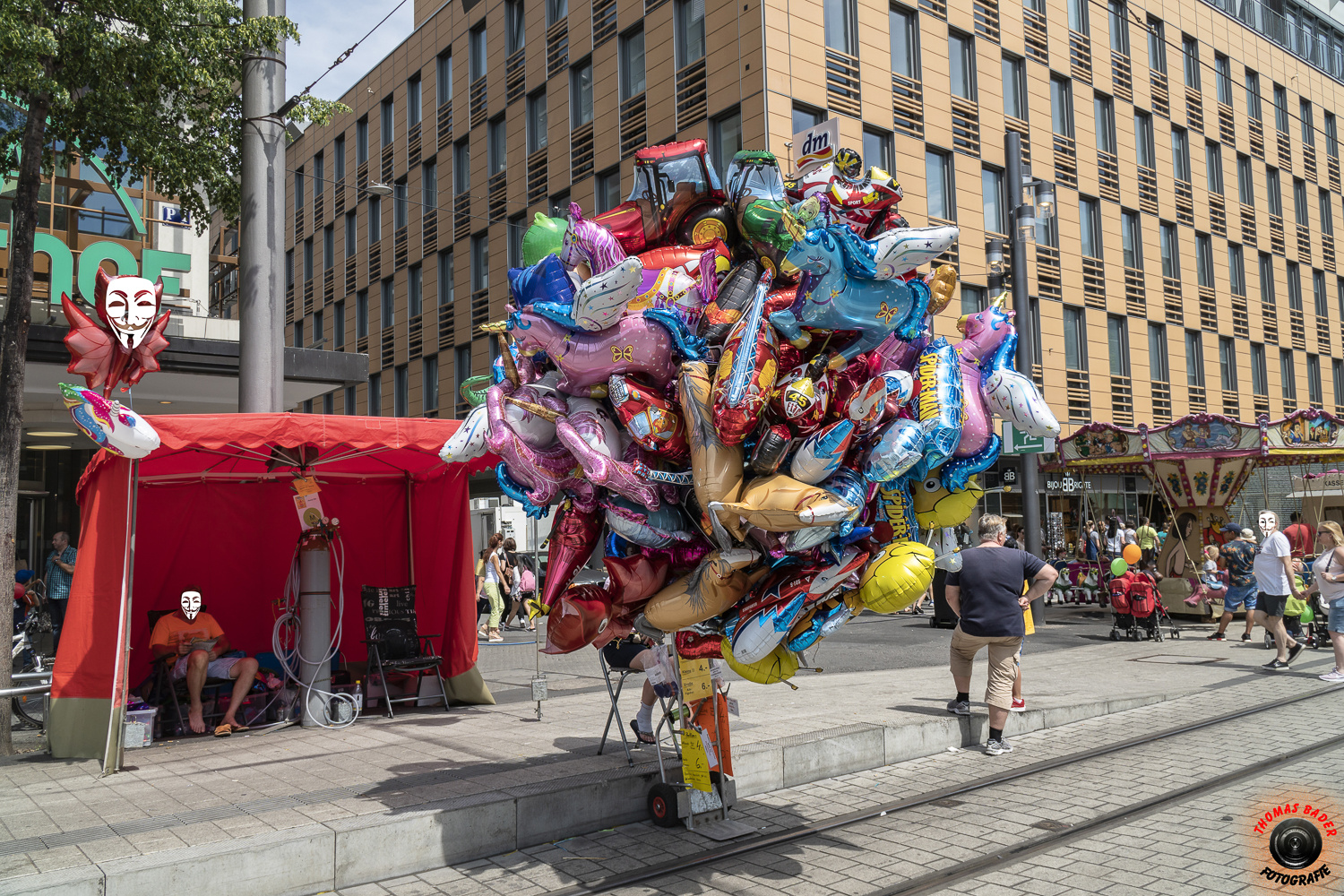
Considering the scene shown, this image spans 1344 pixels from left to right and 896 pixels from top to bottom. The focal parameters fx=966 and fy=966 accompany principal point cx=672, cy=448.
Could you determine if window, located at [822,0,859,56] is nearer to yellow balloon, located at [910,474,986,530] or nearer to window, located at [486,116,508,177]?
window, located at [486,116,508,177]

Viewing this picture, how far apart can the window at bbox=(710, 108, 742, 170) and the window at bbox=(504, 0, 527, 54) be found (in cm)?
1001

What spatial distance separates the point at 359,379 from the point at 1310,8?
43.6m

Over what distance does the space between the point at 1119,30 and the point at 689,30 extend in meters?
16.0

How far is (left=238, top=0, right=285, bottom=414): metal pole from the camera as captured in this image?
388 inches

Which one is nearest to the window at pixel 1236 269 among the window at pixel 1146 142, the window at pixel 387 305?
the window at pixel 1146 142

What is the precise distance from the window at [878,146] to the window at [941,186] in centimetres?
179

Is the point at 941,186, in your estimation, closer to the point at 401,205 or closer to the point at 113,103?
the point at 401,205

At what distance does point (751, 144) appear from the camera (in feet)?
69.8

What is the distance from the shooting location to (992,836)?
5.87 m

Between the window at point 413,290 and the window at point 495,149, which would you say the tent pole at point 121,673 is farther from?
the window at point 413,290

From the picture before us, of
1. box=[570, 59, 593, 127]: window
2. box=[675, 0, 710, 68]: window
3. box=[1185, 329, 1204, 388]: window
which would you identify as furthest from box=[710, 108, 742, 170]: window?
box=[1185, 329, 1204, 388]: window

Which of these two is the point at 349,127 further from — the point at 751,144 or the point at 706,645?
the point at 706,645

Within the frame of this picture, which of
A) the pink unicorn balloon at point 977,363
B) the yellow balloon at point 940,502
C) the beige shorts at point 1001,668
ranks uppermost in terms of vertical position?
the pink unicorn balloon at point 977,363

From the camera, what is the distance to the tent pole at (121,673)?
7227 millimetres
